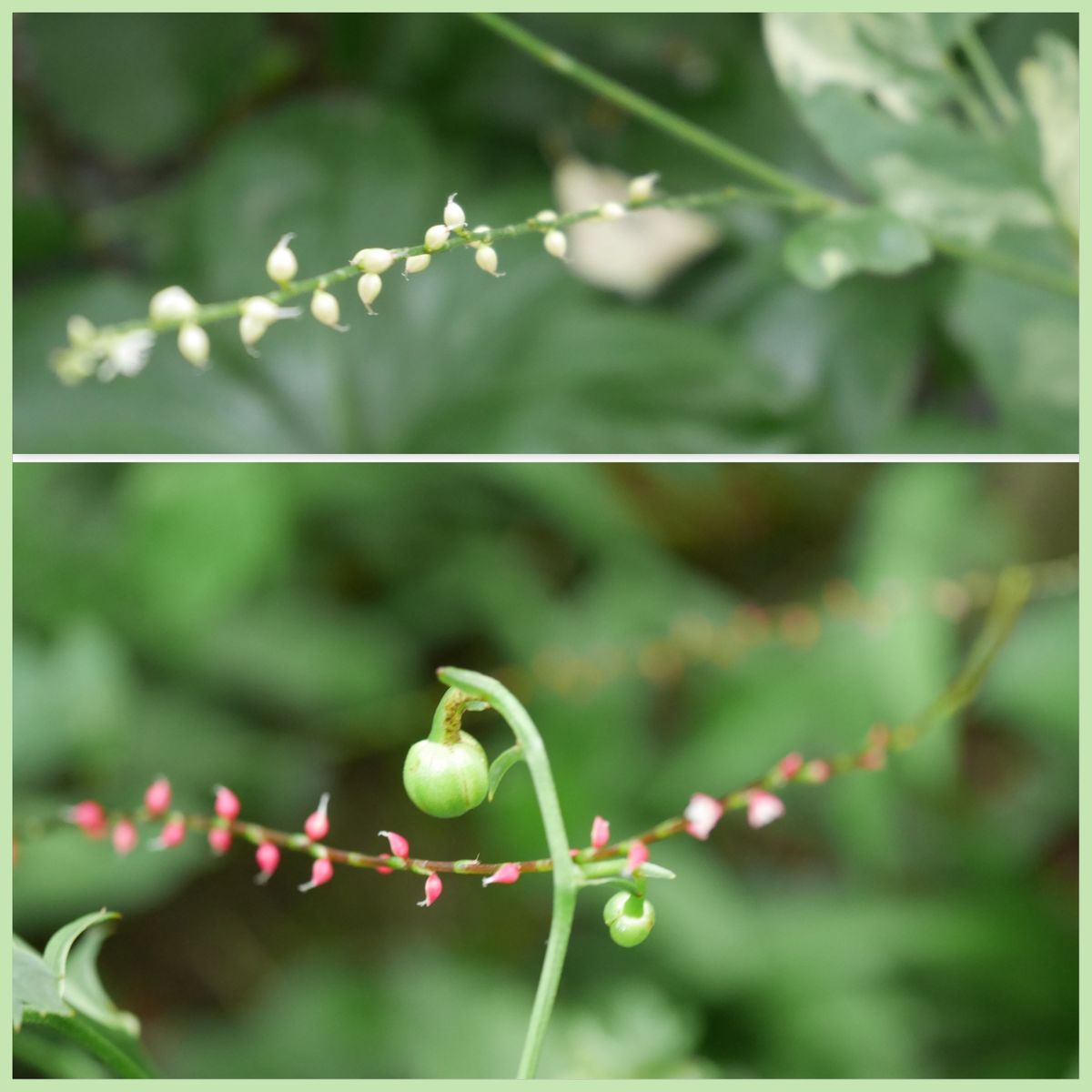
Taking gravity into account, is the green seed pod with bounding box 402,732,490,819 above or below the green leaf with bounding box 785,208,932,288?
below

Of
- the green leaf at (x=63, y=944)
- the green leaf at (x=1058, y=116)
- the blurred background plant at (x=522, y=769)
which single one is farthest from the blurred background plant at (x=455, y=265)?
the green leaf at (x=63, y=944)

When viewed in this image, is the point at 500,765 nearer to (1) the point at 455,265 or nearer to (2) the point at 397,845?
(2) the point at 397,845

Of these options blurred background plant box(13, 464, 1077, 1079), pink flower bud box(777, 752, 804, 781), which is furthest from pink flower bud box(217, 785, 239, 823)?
blurred background plant box(13, 464, 1077, 1079)

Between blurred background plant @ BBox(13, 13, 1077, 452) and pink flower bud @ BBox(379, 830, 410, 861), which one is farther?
blurred background plant @ BBox(13, 13, 1077, 452)

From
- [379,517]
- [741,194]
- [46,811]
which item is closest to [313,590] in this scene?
[379,517]

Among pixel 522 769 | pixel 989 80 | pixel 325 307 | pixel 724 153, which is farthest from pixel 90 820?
pixel 522 769

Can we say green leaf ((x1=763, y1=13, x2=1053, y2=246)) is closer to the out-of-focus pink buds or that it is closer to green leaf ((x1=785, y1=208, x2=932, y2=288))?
green leaf ((x1=785, y1=208, x2=932, y2=288))

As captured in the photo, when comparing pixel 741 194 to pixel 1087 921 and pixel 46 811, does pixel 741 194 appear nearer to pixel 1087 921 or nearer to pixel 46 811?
pixel 1087 921
